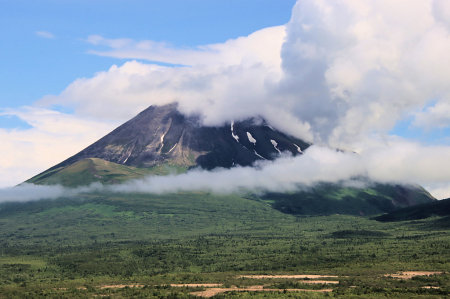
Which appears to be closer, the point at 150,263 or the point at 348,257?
the point at 348,257

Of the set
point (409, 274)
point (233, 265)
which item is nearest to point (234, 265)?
point (233, 265)

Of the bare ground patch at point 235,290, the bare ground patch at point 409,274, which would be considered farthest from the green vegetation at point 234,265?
Result: the bare ground patch at point 409,274

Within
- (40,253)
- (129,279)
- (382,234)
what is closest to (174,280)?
(129,279)

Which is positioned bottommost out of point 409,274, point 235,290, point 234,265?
point 234,265

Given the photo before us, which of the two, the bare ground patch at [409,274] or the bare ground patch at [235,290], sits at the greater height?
the bare ground patch at [235,290]

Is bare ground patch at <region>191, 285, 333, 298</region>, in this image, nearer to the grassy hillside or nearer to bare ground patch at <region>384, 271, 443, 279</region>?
the grassy hillside

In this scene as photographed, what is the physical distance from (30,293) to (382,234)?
143901mm

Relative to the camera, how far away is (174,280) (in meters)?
102

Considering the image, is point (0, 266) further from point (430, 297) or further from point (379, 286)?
point (430, 297)

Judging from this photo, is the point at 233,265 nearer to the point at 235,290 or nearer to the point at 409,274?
the point at 235,290

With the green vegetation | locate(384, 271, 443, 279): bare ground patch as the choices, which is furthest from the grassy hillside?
locate(384, 271, 443, 279): bare ground patch

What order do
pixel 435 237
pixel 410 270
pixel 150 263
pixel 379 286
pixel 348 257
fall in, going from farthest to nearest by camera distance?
pixel 435 237 < pixel 150 263 < pixel 348 257 < pixel 410 270 < pixel 379 286

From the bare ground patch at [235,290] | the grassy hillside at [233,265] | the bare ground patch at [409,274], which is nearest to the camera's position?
the bare ground patch at [235,290]

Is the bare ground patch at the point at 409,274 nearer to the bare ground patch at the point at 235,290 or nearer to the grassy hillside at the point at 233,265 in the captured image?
the grassy hillside at the point at 233,265
